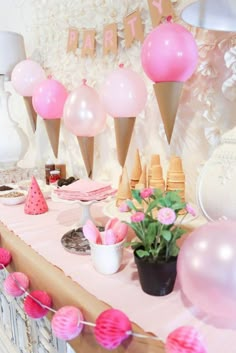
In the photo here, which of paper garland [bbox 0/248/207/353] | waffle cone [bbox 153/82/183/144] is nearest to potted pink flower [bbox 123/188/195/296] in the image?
paper garland [bbox 0/248/207/353]

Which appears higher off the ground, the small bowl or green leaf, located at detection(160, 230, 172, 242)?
green leaf, located at detection(160, 230, 172, 242)

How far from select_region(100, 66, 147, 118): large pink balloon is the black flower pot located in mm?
504

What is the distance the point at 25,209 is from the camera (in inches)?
45.8

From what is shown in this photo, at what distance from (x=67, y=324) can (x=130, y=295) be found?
136mm

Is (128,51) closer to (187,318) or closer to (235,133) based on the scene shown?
(235,133)

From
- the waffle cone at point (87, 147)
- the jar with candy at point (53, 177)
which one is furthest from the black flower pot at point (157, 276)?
the jar with candy at point (53, 177)

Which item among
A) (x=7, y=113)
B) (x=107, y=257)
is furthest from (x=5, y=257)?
(x=7, y=113)

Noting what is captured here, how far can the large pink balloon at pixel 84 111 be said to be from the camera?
3.44 ft

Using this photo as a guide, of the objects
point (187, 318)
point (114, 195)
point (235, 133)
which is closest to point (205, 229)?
point (187, 318)

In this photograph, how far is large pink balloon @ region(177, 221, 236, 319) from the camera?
18.2 inches

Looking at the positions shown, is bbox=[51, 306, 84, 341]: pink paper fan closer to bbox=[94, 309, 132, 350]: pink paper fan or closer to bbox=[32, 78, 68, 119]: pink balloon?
bbox=[94, 309, 132, 350]: pink paper fan

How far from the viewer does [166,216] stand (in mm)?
561

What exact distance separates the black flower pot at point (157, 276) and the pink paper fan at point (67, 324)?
0.47ft

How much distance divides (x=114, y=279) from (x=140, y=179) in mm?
397
